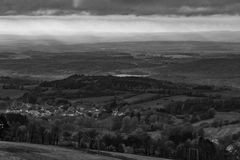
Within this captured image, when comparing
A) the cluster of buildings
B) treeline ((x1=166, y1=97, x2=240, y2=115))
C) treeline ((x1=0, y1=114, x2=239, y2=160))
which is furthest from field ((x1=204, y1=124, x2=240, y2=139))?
the cluster of buildings

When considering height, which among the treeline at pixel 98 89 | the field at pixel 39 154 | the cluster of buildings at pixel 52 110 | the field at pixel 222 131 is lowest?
the treeline at pixel 98 89

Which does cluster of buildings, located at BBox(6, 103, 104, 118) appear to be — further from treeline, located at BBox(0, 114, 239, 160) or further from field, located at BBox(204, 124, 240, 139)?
field, located at BBox(204, 124, 240, 139)

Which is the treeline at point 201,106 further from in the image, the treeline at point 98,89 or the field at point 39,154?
the field at point 39,154

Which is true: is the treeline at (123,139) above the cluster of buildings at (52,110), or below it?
above

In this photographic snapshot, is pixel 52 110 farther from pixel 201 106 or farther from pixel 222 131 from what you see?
pixel 222 131

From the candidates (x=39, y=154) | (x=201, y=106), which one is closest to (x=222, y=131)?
(x=201, y=106)

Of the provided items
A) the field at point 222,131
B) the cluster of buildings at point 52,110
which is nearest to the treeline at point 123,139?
the field at point 222,131

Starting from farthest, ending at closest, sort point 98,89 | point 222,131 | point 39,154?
1. point 98,89
2. point 222,131
3. point 39,154

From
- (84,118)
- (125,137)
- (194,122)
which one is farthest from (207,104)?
(125,137)

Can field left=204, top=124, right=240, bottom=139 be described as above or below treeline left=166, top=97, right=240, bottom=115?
above
